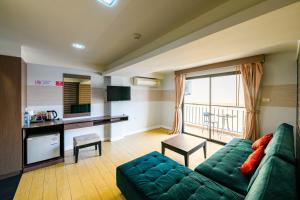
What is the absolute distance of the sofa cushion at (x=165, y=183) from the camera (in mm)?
1311

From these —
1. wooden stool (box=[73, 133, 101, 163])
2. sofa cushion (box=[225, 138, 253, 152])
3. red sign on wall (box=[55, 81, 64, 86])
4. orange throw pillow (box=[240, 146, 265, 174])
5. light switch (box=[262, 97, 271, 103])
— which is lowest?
wooden stool (box=[73, 133, 101, 163])

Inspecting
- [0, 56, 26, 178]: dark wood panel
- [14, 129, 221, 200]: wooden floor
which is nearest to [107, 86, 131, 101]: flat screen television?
[14, 129, 221, 200]: wooden floor

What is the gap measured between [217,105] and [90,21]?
450 cm

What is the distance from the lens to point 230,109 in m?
4.75

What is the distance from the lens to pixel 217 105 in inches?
179

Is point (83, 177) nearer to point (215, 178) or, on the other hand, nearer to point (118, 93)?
point (215, 178)

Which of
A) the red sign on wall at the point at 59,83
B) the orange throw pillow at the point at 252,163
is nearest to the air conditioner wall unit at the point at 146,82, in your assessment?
the red sign on wall at the point at 59,83

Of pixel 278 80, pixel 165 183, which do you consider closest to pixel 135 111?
pixel 165 183

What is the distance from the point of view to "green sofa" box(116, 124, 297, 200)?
3.05 feet

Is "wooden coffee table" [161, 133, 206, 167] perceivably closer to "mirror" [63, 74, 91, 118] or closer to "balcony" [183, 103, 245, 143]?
"balcony" [183, 103, 245, 143]

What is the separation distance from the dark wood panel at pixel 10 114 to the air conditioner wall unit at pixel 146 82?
3.06m

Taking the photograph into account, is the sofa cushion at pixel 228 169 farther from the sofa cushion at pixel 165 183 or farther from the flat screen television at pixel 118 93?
the flat screen television at pixel 118 93

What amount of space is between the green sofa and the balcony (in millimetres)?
2649

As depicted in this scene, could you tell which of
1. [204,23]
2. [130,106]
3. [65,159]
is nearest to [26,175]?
[65,159]
